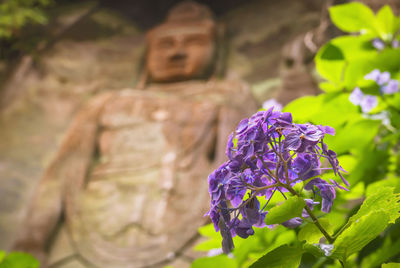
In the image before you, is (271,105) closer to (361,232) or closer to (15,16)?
(361,232)

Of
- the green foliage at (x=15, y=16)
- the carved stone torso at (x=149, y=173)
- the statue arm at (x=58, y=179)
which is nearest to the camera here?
the carved stone torso at (x=149, y=173)

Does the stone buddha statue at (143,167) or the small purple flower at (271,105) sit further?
the stone buddha statue at (143,167)

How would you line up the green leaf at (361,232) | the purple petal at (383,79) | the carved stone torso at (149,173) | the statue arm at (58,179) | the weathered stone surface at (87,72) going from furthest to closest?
the weathered stone surface at (87,72) → the statue arm at (58,179) → the carved stone torso at (149,173) → the purple petal at (383,79) → the green leaf at (361,232)

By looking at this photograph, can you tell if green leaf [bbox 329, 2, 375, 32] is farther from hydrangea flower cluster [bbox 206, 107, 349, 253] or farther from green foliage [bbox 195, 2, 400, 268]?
hydrangea flower cluster [bbox 206, 107, 349, 253]

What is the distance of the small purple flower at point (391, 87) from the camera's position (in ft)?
2.07

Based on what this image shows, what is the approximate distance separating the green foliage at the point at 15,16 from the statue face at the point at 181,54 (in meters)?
0.93

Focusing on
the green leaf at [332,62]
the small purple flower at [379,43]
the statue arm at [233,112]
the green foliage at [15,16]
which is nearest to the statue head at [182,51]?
the statue arm at [233,112]

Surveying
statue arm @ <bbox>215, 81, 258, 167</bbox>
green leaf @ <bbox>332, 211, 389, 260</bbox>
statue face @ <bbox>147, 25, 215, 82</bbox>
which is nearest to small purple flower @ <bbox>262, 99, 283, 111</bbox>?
green leaf @ <bbox>332, 211, 389, 260</bbox>

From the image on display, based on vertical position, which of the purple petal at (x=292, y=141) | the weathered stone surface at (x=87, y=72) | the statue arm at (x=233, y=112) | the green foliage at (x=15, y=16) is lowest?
the weathered stone surface at (x=87, y=72)

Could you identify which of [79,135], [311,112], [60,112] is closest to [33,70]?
[60,112]

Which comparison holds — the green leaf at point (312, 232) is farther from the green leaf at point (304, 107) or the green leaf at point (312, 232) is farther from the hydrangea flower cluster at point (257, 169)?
the green leaf at point (304, 107)

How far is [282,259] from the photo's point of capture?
341 mm

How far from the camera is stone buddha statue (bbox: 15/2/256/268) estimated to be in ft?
6.39

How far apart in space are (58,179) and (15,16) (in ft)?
4.45
